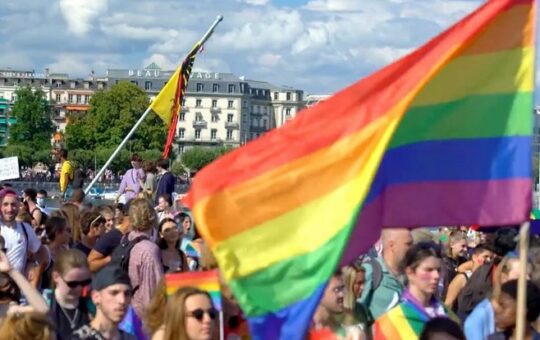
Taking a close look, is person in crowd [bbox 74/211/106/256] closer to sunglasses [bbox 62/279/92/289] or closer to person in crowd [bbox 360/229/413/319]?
person in crowd [bbox 360/229/413/319]

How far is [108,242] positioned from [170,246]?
934 millimetres

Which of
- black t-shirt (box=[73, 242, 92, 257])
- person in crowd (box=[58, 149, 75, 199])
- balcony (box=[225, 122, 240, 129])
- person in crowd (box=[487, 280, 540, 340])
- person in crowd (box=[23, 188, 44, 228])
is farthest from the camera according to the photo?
balcony (box=[225, 122, 240, 129])

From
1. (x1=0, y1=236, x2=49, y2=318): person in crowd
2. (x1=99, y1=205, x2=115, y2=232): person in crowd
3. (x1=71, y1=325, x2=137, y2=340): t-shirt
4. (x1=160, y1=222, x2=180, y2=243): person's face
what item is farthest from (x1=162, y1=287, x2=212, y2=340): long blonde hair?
(x1=99, y1=205, x2=115, y2=232): person in crowd

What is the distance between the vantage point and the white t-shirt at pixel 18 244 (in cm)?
1077

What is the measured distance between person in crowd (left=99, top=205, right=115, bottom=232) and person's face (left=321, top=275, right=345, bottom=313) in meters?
5.44

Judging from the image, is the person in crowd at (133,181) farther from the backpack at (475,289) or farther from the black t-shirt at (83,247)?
the backpack at (475,289)

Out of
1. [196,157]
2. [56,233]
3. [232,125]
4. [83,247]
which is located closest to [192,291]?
[56,233]

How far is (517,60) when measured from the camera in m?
6.36

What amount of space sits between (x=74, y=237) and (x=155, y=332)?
545 centimetres

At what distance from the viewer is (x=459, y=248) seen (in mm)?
13703

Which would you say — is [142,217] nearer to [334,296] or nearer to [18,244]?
[18,244]

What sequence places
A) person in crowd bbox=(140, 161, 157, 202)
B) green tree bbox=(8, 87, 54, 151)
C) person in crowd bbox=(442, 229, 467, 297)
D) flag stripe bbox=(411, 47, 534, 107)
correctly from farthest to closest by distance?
1. green tree bbox=(8, 87, 54, 151)
2. person in crowd bbox=(140, 161, 157, 202)
3. person in crowd bbox=(442, 229, 467, 297)
4. flag stripe bbox=(411, 47, 534, 107)

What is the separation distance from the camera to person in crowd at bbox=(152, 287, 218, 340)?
6.68 metres

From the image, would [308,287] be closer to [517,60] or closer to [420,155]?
[420,155]
